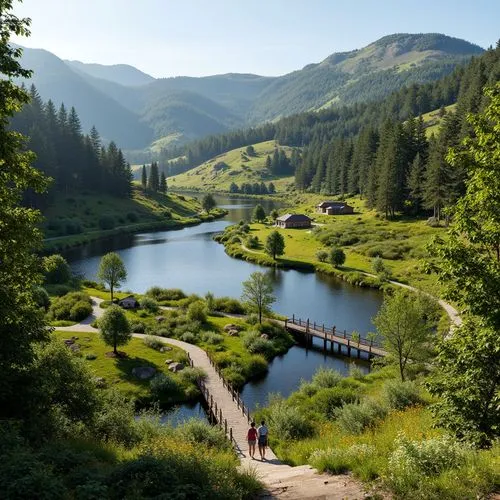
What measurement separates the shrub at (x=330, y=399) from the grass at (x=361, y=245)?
37198 mm

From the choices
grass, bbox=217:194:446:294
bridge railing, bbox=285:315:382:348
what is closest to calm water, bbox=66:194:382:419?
bridge railing, bbox=285:315:382:348

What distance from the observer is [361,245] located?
336ft

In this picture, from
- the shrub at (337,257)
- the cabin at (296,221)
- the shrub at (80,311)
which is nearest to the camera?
the shrub at (80,311)

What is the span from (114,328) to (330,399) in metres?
22.5

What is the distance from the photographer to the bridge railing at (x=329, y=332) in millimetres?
55175

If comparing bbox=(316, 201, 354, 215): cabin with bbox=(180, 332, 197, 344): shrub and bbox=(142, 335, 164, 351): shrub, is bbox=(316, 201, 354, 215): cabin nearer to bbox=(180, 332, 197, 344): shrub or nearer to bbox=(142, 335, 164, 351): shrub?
bbox=(180, 332, 197, 344): shrub

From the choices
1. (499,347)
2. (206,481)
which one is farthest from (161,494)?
(499,347)

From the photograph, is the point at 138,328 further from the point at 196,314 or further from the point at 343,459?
the point at 343,459

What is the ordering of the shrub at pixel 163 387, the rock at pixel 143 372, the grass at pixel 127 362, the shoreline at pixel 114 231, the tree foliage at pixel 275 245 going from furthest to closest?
the shoreline at pixel 114 231, the tree foliage at pixel 275 245, the rock at pixel 143 372, the grass at pixel 127 362, the shrub at pixel 163 387

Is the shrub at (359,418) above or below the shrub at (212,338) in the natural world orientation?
above

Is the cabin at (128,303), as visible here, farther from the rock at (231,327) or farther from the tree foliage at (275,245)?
the tree foliage at (275,245)

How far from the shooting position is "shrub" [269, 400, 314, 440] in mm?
29562

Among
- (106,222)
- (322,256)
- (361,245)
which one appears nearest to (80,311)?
(322,256)

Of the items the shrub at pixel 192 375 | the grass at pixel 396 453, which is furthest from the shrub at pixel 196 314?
the grass at pixel 396 453
